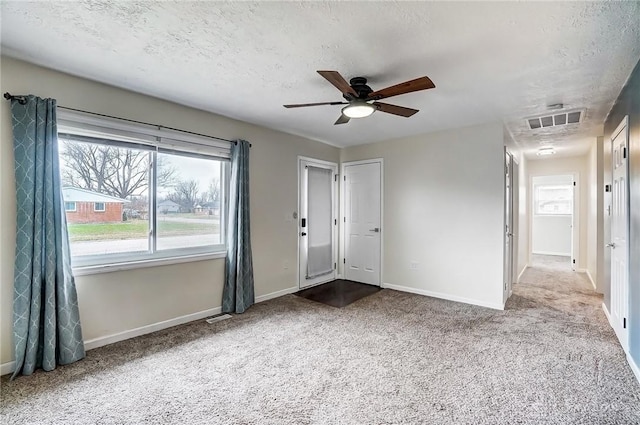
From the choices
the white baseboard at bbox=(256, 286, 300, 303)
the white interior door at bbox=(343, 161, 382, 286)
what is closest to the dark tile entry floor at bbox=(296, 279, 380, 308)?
the white baseboard at bbox=(256, 286, 300, 303)

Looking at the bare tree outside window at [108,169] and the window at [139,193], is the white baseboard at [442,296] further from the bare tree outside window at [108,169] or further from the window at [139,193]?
the bare tree outside window at [108,169]

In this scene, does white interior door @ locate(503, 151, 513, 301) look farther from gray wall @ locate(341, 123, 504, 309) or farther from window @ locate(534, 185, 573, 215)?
window @ locate(534, 185, 573, 215)

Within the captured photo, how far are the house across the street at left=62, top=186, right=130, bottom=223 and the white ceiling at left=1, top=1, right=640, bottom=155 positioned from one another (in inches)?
41.6

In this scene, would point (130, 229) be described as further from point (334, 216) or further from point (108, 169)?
point (334, 216)

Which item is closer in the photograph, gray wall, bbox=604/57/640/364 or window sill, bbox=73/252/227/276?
gray wall, bbox=604/57/640/364

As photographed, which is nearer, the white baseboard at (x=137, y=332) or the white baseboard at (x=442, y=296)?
the white baseboard at (x=137, y=332)

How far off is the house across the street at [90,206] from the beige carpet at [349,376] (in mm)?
1211

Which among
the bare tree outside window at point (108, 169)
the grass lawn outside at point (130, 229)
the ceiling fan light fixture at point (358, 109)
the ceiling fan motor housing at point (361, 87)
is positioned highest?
the ceiling fan motor housing at point (361, 87)

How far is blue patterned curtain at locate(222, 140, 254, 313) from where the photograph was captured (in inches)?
152

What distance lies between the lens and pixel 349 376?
2.41m

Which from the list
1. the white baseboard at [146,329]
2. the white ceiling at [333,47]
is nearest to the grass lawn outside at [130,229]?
the white baseboard at [146,329]

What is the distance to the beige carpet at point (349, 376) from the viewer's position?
1.97 m

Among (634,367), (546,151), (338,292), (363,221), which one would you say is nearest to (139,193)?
(338,292)

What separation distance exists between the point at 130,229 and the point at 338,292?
9.81 feet
